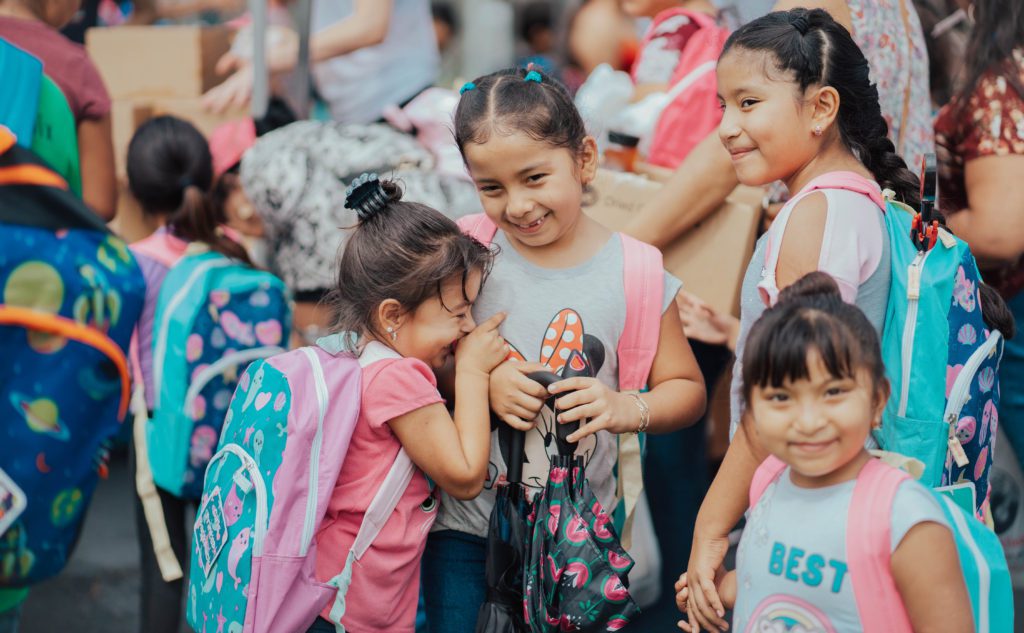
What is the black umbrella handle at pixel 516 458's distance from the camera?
2357 mm

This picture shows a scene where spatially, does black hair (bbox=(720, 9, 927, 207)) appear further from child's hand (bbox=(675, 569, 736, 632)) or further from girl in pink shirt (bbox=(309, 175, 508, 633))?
child's hand (bbox=(675, 569, 736, 632))

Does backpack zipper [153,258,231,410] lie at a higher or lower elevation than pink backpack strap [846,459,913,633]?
lower

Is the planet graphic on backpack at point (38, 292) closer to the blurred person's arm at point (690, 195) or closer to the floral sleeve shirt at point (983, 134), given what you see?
the blurred person's arm at point (690, 195)

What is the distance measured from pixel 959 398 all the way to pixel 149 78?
3.78 m

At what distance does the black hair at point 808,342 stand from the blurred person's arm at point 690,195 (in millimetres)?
1056

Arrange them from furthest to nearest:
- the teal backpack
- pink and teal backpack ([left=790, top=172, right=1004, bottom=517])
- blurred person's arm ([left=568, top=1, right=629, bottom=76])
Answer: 1. blurred person's arm ([left=568, top=1, right=629, bottom=76])
2. the teal backpack
3. pink and teal backpack ([left=790, top=172, right=1004, bottom=517])

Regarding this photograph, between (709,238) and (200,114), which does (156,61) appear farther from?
(709,238)

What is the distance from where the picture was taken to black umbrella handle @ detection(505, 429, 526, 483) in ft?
7.73

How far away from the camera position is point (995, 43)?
307cm

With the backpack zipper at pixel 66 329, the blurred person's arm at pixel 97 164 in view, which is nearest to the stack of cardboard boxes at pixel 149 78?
the blurred person's arm at pixel 97 164

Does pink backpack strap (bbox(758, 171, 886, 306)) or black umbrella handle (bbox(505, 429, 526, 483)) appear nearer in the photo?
pink backpack strap (bbox(758, 171, 886, 306))

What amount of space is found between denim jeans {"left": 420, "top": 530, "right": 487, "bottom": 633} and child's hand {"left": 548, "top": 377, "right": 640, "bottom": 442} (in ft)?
1.30

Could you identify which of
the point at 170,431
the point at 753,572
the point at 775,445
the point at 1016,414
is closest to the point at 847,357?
the point at 775,445

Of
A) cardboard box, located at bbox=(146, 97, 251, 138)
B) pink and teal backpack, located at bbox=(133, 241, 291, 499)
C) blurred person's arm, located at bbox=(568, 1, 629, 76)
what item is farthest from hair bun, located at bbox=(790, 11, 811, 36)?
blurred person's arm, located at bbox=(568, 1, 629, 76)
